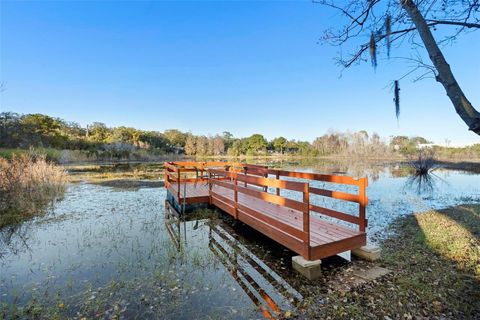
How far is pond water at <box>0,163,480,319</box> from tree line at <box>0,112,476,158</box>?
21.2 m

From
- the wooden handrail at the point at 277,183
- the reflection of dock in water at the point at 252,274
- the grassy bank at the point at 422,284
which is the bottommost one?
the reflection of dock in water at the point at 252,274

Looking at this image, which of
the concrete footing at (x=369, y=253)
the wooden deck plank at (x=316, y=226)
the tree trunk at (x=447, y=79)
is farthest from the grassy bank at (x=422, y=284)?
the tree trunk at (x=447, y=79)

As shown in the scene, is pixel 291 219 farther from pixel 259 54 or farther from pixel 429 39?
pixel 259 54

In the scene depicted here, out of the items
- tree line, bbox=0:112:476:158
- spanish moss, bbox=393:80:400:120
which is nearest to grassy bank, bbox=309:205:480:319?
spanish moss, bbox=393:80:400:120

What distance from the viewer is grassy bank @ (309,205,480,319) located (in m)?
2.41

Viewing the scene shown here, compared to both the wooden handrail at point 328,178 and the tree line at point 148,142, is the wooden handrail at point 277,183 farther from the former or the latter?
the tree line at point 148,142

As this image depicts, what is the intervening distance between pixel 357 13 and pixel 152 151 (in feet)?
137

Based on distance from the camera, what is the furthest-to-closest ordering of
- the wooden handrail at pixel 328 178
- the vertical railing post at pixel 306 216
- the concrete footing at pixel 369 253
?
the wooden handrail at pixel 328 178
the concrete footing at pixel 369 253
the vertical railing post at pixel 306 216

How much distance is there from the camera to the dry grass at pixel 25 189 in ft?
22.2

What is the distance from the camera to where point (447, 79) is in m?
2.22

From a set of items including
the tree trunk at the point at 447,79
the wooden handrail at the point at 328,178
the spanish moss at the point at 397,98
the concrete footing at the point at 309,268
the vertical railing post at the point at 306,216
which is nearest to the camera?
the tree trunk at the point at 447,79

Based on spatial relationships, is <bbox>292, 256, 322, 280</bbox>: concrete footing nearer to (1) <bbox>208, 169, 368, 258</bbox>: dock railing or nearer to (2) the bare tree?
(1) <bbox>208, 169, 368, 258</bbox>: dock railing

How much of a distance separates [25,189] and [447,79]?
39.6 ft

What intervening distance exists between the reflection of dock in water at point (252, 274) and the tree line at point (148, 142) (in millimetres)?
23380
